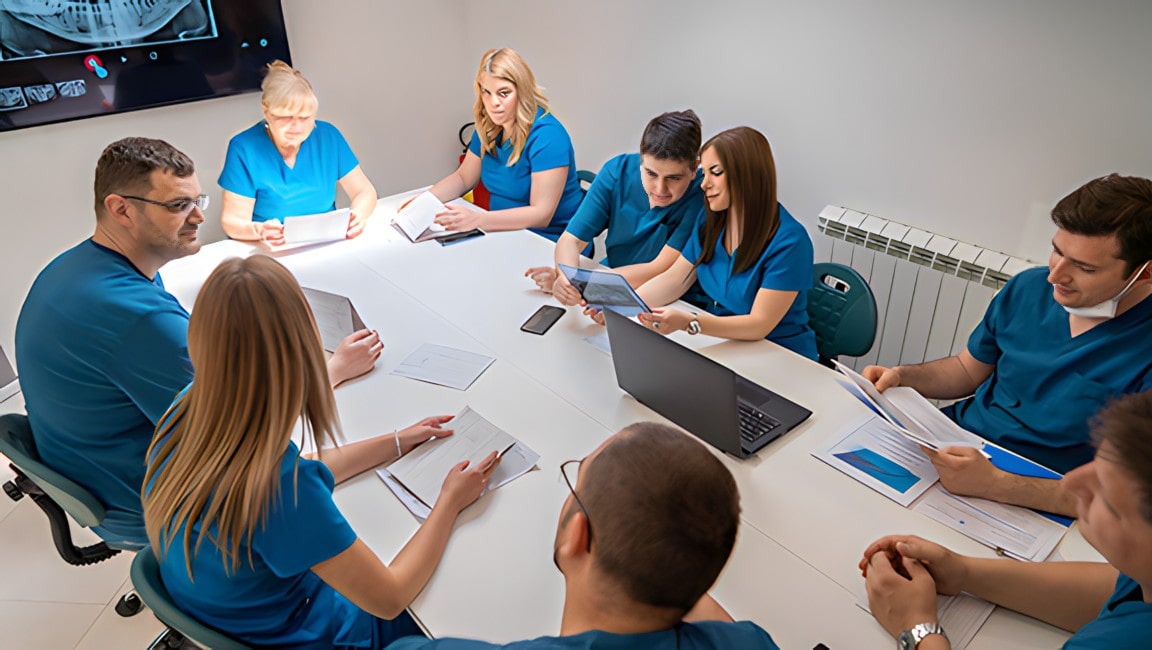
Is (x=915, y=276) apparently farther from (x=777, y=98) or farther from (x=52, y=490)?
(x=52, y=490)

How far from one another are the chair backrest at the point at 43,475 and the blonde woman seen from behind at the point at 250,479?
23.5 inches

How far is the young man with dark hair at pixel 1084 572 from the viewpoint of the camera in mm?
971

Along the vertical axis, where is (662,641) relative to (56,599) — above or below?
above

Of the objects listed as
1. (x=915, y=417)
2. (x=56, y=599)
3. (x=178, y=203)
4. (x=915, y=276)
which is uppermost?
(x=178, y=203)

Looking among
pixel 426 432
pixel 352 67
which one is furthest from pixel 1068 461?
pixel 352 67

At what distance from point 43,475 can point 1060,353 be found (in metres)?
2.42

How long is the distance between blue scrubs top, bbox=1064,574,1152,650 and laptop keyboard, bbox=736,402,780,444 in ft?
2.57

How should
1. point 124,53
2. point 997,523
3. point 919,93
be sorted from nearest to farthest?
point 997,523
point 919,93
point 124,53

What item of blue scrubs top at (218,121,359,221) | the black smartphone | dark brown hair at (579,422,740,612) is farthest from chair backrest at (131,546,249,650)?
blue scrubs top at (218,121,359,221)

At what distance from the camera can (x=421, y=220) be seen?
10.1 feet

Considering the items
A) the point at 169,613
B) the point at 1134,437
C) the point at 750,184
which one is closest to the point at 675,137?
the point at 750,184

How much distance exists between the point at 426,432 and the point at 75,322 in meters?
0.84

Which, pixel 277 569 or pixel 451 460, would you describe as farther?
pixel 451 460

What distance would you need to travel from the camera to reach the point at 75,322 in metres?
1.68
